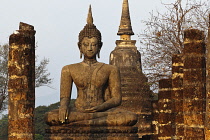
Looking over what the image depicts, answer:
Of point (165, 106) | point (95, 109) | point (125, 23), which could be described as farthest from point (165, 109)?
point (125, 23)

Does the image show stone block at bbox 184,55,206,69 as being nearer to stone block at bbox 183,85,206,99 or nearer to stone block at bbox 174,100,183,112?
stone block at bbox 183,85,206,99

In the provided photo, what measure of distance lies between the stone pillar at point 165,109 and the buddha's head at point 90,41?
8471 millimetres

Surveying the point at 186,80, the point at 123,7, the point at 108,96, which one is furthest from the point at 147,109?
the point at 108,96

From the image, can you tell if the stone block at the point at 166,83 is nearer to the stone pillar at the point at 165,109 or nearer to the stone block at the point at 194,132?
the stone pillar at the point at 165,109

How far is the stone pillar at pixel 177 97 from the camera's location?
24389 millimetres

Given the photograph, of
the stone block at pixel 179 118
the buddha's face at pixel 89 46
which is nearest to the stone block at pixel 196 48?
the stone block at pixel 179 118

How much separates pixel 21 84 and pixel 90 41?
1.81 metres

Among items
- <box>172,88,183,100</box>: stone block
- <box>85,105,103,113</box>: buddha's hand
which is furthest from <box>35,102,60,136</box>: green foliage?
<box>85,105,103,113</box>: buddha's hand

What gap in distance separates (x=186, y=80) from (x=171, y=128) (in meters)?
5.28

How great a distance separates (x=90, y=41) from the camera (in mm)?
19062

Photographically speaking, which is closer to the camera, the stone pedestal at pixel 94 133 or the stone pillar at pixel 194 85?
the stone pedestal at pixel 94 133

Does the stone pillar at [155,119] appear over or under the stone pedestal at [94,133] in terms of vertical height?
over

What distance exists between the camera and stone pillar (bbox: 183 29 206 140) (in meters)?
21.7

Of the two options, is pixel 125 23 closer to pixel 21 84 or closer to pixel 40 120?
pixel 40 120
